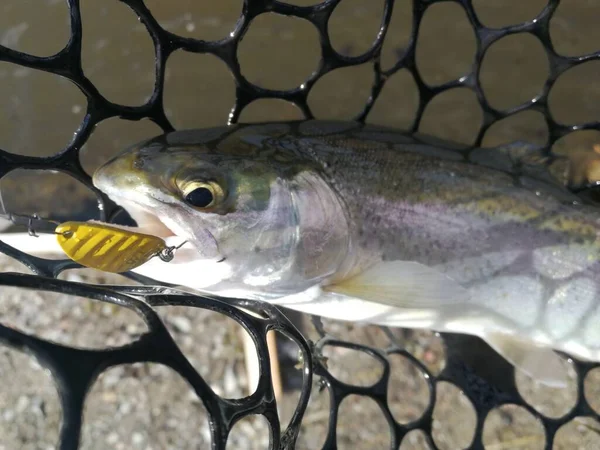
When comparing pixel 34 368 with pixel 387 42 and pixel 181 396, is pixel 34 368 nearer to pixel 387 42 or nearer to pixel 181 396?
pixel 181 396

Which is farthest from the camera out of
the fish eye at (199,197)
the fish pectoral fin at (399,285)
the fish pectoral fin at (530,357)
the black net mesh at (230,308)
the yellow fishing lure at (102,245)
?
the fish pectoral fin at (530,357)

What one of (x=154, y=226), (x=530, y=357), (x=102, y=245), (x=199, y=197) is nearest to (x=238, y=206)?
(x=199, y=197)

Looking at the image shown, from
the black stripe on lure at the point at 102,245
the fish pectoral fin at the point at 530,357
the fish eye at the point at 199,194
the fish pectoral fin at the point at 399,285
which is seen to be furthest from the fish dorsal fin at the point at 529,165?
the black stripe on lure at the point at 102,245

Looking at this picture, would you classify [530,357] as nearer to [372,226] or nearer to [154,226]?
[372,226]

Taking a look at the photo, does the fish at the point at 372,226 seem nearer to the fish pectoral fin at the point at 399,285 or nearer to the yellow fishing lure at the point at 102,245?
the fish pectoral fin at the point at 399,285

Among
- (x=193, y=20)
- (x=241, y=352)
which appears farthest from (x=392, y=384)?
(x=193, y=20)

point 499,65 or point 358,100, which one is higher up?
point 499,65
